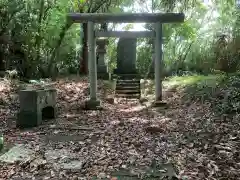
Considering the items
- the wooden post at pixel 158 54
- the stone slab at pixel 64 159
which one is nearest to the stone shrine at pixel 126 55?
the wooden post at pixel 158 54

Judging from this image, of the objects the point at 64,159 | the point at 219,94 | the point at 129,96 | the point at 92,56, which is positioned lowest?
the point at 64,159

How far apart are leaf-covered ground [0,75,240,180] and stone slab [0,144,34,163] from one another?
0.11 metres

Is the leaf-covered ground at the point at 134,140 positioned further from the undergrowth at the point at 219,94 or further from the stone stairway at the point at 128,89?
the stone stairway at the point at 128,89

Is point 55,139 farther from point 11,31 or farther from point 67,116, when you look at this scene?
point 11,31

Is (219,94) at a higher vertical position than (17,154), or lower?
higher

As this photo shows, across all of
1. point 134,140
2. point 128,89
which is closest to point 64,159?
point 134,140

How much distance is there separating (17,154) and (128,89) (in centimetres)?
815

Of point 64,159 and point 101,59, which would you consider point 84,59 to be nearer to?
point 101,59

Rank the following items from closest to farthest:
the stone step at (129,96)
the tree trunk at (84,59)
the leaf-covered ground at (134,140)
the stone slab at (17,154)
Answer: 1. the leaf-covered ground at (134,140)
2. the stone slab at (17,154)
3. the stone step at (129,96)
4. the tree trunk at (84,59)

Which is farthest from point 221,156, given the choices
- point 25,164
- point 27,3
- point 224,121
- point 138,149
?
point 27,3

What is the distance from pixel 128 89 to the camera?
13.1 meters

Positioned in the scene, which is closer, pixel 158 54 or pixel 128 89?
pixel 158 54

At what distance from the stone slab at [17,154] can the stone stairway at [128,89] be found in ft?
23.7

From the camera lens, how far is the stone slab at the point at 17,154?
498cm
